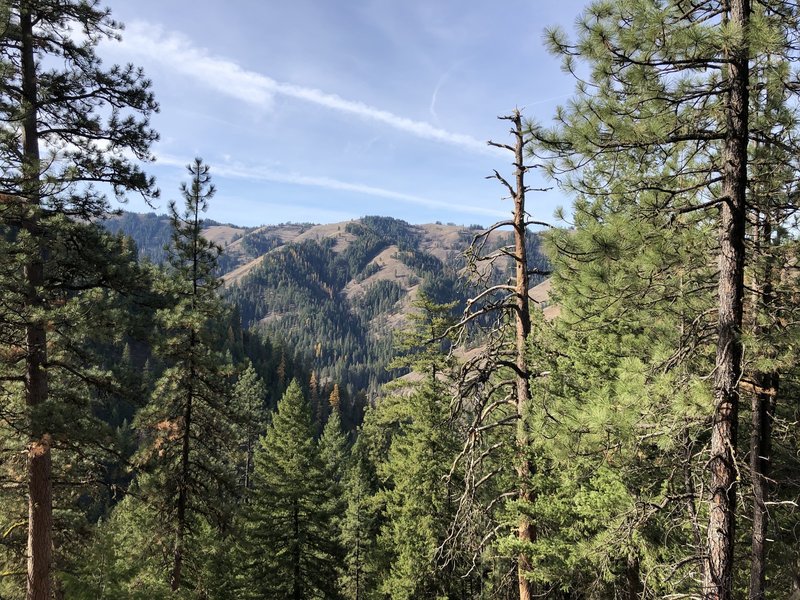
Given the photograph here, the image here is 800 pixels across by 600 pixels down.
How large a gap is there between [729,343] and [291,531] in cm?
1851

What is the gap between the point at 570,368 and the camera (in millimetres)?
9234

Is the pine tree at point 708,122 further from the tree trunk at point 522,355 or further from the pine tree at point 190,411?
the pine tree at point 190,411

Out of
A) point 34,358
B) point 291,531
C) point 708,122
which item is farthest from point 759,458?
point 291,531

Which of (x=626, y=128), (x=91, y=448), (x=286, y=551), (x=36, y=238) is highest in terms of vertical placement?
(x=626, y=128)

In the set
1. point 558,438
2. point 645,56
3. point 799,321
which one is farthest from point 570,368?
point 645,56

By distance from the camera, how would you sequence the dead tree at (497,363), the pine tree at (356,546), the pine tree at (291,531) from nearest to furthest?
the dead tree at (497,363), the pine tree at (291,531), the pine tree at (356,546)

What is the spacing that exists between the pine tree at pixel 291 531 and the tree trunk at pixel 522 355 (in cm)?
1204

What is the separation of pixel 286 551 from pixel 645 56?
20.0 meters

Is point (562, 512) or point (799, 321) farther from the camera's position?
point (562, 512)

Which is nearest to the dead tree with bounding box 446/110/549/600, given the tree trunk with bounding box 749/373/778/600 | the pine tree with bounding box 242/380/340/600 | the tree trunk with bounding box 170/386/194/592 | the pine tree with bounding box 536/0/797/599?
the pine tree with bounding box 536/0/797/599

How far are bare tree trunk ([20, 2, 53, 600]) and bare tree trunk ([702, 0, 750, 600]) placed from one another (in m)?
9.85

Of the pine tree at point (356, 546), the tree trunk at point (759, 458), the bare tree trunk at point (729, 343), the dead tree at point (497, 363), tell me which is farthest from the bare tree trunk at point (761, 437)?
the pine tree at point (356, 546)

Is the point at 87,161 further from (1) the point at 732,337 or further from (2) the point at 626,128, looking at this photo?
(1) the point at 732,337

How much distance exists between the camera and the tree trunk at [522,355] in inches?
322
